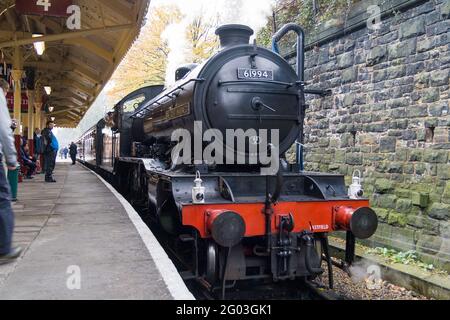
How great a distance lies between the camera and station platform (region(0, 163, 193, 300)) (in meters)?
3.02

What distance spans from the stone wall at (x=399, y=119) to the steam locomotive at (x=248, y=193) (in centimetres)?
184

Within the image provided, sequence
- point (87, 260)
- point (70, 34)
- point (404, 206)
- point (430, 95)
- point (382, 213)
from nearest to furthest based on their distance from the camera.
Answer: point (87, 260)
point (430, 95)
point (404, 206)
point (382, 213)
point (70, 34)

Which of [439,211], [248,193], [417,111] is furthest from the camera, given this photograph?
[417,111]

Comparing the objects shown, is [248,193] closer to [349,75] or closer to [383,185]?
[383,185]

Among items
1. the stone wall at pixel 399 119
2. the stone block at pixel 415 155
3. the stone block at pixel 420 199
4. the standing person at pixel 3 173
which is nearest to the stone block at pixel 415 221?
the stone wall at pixel 399 119

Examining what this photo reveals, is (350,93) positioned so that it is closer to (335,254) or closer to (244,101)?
(335,254)

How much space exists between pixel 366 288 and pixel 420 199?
A: 5.17 ft

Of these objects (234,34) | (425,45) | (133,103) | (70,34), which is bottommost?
(133,103)

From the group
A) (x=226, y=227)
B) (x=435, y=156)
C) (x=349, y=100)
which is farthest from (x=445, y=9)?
(x=226, y=227)

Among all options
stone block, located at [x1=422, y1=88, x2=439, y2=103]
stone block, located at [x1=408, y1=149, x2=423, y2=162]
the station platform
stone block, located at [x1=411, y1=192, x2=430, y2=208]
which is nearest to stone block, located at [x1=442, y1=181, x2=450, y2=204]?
stone block, located at [x1=411, y1=192, x2=430, y2=208]

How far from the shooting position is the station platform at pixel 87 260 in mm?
3020

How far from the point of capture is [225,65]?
4.82m

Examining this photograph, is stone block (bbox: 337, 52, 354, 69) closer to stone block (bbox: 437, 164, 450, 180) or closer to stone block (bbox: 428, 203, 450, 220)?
stone block (bbox: 437, 164, 450, 180)

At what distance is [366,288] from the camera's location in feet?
18.5
